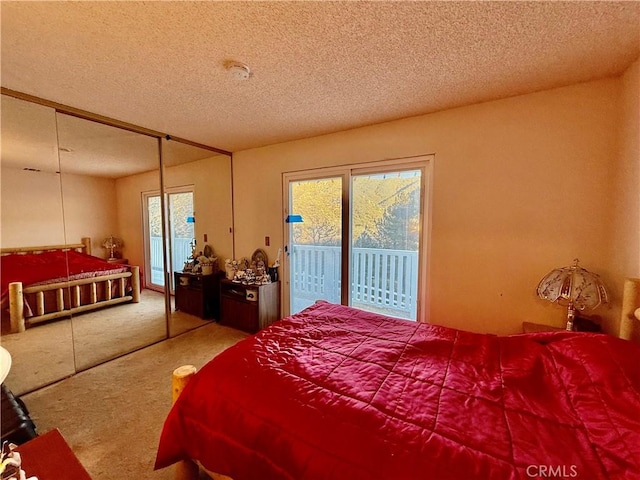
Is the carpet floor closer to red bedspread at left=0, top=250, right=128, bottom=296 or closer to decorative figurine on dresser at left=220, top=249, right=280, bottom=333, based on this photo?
decorative figurine on dresser at left=220, top=249, right=280, bottom=333

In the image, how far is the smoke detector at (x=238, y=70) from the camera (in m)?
1.63

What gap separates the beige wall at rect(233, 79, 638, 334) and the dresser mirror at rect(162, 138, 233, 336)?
7.03ft

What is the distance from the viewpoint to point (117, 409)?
1917 mm

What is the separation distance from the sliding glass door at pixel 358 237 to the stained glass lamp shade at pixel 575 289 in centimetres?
99

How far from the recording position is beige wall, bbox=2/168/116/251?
2.01 meters

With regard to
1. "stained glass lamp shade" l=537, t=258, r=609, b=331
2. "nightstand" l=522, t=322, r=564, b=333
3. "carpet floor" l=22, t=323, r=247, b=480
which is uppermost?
"stained glass lamp shade" l=537, t=258, r=609, b=331

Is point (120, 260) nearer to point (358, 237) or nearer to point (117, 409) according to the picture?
point (117, 409)

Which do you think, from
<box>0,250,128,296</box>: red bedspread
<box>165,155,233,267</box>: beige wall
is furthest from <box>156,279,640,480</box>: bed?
<box>165,155,233,267</box>: beige wall

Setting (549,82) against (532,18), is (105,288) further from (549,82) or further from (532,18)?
(549,82)

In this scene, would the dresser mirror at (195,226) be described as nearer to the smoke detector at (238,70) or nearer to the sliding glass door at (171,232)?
the sliding glass door at (171,232)

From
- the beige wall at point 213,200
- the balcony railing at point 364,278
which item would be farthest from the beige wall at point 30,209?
the balcony railing at point 364,278

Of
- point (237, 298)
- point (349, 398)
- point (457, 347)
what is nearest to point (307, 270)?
point (237, 298)

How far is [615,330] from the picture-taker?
1.76 m

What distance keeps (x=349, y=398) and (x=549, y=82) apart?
247cm
